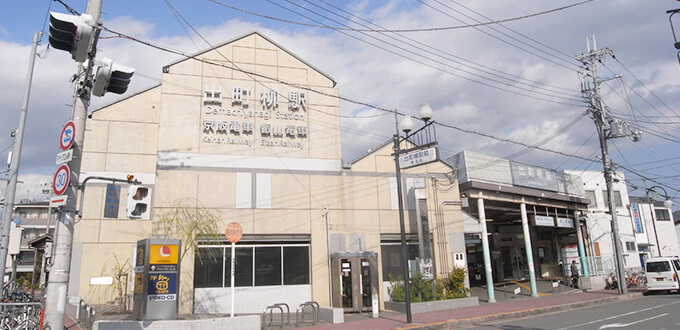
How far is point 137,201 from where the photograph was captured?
8.27 metres

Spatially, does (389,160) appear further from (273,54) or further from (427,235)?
(273,54)

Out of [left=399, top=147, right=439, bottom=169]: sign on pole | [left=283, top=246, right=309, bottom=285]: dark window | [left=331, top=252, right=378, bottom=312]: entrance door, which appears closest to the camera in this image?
[left=399, top=147, right=439, bottom=169]: sign on pole

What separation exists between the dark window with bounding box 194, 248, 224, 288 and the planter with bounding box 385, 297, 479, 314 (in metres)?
7.59

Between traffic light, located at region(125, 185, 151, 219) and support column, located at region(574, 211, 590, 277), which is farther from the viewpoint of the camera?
support column, located at region(574, 211, 590, 277)

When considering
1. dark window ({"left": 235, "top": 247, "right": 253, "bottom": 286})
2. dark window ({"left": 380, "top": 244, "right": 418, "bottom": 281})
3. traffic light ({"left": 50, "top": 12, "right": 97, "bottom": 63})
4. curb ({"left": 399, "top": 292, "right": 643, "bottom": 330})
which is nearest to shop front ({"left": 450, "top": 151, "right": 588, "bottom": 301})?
dark window ({"left": 380, "top": 244, "right": 418, "bottom": 281})

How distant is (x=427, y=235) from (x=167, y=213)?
11780 mm

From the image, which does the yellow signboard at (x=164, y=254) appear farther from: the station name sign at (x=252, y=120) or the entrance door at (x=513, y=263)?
Result: the entrance door at (x=513, y=263)

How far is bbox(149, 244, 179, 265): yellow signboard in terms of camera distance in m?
13.7

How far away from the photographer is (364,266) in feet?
62.4

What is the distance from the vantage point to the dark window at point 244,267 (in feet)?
63.2

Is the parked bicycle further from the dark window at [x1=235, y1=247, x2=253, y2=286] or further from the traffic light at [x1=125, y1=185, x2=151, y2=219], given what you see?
the traffic light at [x1=125, y1=185, x2=151, y2=219]

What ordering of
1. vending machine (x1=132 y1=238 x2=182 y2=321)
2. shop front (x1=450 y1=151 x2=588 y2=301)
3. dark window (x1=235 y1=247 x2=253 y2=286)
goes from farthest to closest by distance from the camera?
1. shop front (x1=450 y1=151 x2=588 y2=301)
2. dark window (x1=235 y1=247 x2=253 y2=286)
3. vending machine (x1=132 y1=238 x2=182 y2=321)

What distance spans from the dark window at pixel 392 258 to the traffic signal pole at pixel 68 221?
15.5 meters

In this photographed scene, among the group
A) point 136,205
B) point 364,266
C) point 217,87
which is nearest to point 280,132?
point 217,87
